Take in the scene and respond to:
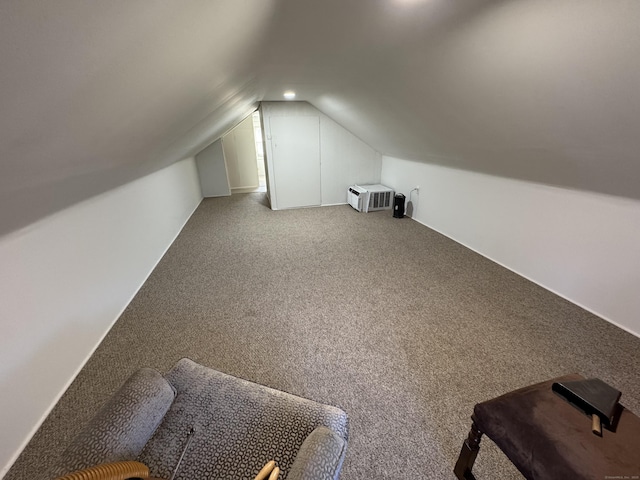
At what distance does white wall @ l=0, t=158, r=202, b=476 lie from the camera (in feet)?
3.96

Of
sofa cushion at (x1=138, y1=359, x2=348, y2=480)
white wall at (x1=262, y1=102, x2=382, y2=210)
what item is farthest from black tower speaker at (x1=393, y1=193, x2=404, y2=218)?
sofa cushion at (x1=138, y1=359, x2=348, y2=480)

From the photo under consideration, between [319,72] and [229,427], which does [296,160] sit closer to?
[319,72]

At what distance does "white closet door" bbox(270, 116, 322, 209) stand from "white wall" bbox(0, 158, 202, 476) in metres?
2.27

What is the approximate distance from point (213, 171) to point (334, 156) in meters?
2.48

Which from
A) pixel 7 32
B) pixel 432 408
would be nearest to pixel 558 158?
pixel 432 408

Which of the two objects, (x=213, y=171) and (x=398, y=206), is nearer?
(x=398, y=206)

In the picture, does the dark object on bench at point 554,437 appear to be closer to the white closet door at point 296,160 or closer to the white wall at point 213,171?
the white closet door at point 296,160

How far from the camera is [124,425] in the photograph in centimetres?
83

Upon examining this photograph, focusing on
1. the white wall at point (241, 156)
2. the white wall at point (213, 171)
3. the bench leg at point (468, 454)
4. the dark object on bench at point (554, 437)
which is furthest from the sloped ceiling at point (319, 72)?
the white wall at point (241, 156)

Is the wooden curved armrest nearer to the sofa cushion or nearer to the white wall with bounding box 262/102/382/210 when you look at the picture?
the sofa cushion

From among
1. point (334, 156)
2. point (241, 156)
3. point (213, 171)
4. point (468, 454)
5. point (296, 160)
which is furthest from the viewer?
point (241, 156)

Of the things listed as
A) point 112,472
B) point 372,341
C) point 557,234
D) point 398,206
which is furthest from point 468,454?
point 398,206

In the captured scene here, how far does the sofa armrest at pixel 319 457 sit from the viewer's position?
0.72m

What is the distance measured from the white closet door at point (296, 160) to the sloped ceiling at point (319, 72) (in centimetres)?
192
